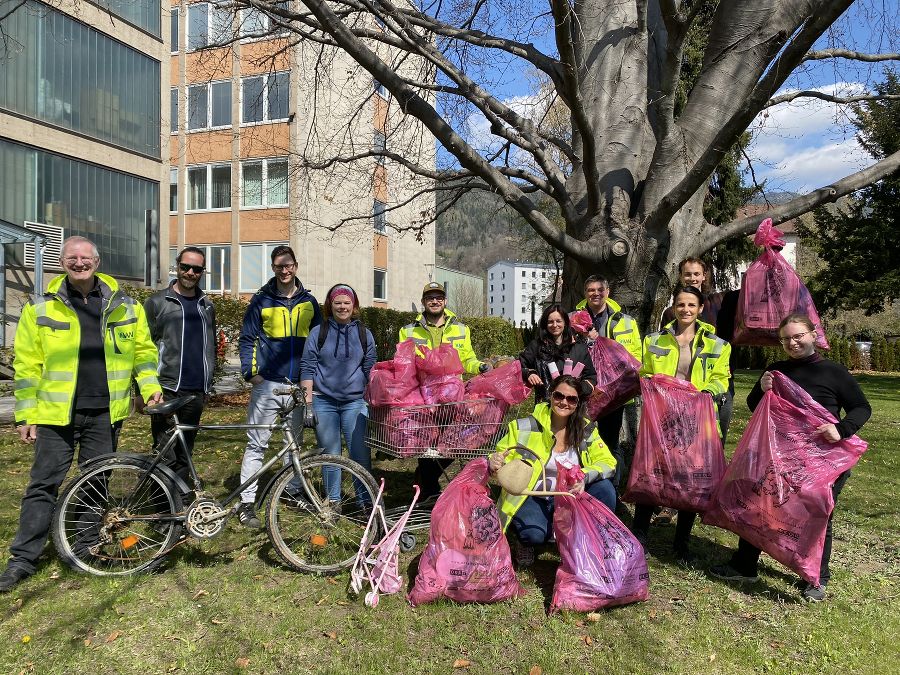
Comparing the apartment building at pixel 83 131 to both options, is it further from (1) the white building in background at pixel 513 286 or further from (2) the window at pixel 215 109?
(1) the white building in background at pixel 513 286

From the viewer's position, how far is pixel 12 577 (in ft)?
11.8

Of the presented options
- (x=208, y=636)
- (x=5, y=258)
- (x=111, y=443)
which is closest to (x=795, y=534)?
(x=208, y=636)

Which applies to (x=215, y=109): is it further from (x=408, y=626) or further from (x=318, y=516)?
(x=408, y=626)

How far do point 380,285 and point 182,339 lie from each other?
20327 millimetres

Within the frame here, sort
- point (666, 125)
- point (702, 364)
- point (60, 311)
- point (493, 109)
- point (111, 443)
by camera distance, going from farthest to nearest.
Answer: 1. point (493, 109)
2. point (666, 125)
3. point (702, 364)
4. point (111, 443)
5. point (60, 311)

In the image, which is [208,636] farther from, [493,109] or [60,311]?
[493,109]

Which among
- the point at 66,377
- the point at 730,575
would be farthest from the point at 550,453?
the point at 66,377

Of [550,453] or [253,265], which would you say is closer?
[550,453]

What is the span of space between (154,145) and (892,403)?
19898 millimetres

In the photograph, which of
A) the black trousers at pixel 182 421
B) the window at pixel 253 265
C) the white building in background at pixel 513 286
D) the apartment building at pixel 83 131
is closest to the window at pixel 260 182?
the window at pixel 253 265

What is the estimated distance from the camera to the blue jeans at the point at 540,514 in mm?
3898

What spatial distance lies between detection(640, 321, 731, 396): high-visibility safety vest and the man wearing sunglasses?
313 cm

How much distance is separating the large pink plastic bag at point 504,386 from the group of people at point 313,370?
0.11 m

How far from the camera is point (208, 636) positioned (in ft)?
10.5
